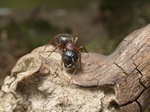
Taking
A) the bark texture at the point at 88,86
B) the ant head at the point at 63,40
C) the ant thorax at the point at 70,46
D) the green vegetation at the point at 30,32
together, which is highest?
the green vegetation at the point at 30,32

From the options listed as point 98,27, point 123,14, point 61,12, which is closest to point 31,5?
point 61,12

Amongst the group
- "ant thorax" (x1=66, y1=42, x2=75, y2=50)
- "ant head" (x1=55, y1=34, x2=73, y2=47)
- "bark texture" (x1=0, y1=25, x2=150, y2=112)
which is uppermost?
"ant head" (x1=55, y1=34, x2=73, y2=47)

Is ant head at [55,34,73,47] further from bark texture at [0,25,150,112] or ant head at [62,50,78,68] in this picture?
bark texture at [0,25,150,112]

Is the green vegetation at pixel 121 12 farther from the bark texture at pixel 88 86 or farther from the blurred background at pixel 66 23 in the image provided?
the bark texture at pixel 88 86

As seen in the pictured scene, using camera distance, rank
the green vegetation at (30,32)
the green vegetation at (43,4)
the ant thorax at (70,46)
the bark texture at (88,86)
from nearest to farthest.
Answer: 1. the bark texture at (88,86)
2. the ant thorax at (70,46)
3. the green vegetation at (30,32)
4. the green vegetation at (43,4)

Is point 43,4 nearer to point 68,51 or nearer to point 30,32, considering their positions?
point 30,32

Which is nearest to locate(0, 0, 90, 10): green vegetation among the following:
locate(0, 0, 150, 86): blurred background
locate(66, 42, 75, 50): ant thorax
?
locate(0, 0, 150, 86): blurred background

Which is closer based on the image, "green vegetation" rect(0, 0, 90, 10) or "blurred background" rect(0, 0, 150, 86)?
"blurred background" rect(0, 0, 150, 86)

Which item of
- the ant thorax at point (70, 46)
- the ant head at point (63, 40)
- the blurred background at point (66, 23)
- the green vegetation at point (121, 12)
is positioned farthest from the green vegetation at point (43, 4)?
the ant thorax at point (70, 46)
